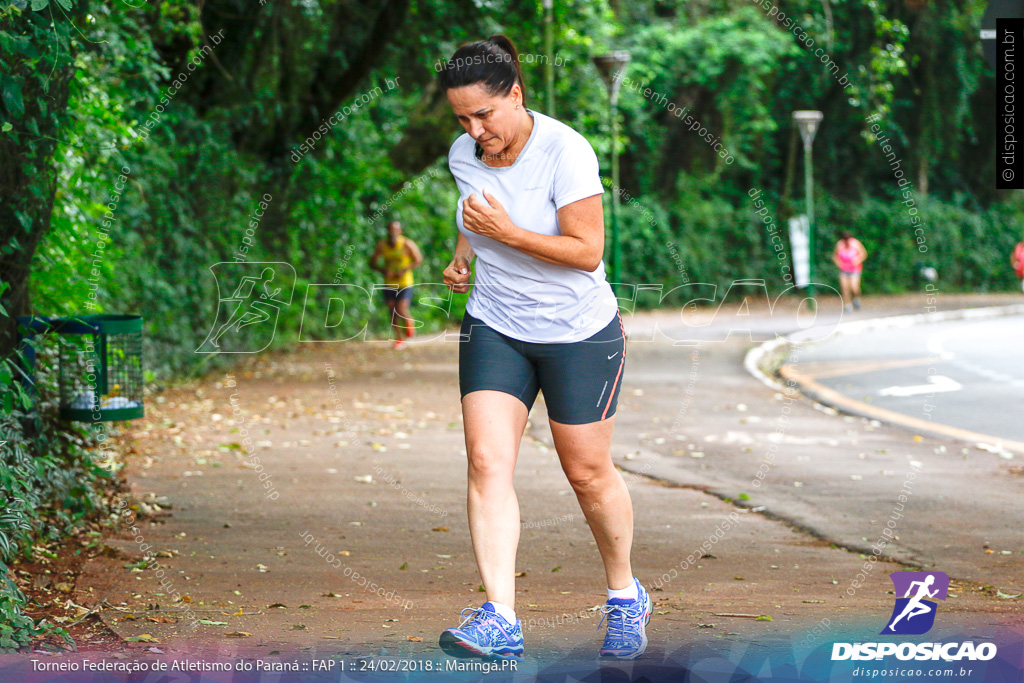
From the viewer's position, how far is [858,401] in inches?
453

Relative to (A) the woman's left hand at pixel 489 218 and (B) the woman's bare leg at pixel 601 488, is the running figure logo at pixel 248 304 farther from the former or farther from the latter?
(A) the woman's left hand at pixel 489 218

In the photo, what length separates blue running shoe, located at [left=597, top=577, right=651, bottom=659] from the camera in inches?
143

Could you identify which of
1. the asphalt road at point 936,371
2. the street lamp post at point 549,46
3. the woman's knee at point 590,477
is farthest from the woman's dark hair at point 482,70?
the street lamp post at point 549,46

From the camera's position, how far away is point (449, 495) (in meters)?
6.86

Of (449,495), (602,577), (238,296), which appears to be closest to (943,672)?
(602,577)

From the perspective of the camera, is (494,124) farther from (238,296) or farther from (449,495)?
(238,296)

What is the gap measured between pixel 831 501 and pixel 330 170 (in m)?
10.4

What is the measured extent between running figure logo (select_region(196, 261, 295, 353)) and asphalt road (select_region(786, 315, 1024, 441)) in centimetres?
668

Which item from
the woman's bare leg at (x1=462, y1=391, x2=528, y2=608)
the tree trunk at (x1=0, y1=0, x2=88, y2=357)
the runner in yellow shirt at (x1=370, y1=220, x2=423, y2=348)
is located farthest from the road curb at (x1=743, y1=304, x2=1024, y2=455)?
the tree trunk at (x1=0, y1=0, x2=88, y2=357)

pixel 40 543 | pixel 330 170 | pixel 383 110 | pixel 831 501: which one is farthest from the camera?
pixel 383 110

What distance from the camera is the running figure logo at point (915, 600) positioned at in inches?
159

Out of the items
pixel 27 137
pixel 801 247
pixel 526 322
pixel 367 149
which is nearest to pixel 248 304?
pixel 367 149

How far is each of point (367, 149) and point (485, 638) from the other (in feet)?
45.7

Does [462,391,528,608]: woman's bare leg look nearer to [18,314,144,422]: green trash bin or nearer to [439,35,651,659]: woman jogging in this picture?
[439,35,651,659]: woman jogging
